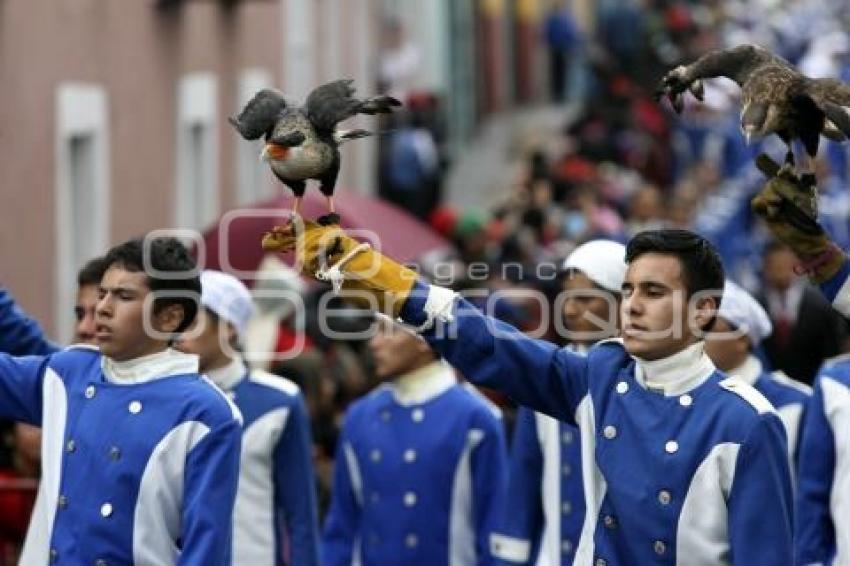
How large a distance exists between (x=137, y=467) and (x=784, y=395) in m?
3.50

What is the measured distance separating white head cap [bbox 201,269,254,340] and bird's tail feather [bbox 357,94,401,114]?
10.6 ft

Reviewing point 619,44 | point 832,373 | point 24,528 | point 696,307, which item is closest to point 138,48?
point 24,528

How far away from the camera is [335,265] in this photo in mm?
7711

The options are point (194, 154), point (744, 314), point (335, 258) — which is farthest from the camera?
point (194, 154)

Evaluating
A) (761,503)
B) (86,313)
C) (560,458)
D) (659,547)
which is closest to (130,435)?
(86,313)

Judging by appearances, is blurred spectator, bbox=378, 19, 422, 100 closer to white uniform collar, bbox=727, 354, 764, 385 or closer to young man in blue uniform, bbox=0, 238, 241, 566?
white uniform collar, bbox=727, 354, 764, 385

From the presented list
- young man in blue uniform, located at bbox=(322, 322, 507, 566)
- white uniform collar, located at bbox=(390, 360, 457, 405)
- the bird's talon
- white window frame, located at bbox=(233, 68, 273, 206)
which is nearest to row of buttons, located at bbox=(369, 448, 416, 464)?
young man in blue uniform, located at bbox=(322, 322, 507, 566)

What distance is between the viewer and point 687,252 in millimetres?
8297

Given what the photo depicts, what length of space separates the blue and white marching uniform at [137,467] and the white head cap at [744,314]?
9.70 feet

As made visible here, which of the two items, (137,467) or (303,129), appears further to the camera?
(137,467)

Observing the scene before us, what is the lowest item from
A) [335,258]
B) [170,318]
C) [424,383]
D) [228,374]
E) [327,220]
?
[424,383]

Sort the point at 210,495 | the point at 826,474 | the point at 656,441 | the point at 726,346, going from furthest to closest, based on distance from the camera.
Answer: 1. the point at 726,346
2. the point at 826,474
3. the point at 210,495
4. the point at 656,441

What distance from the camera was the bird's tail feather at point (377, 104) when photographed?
25.2 ft

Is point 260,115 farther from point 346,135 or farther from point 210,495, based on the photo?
point 210,495
